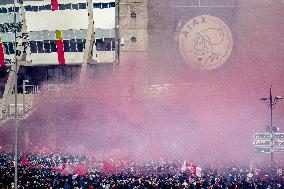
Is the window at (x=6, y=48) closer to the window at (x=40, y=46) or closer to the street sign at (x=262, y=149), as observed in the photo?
the window at (x=40, y=46)

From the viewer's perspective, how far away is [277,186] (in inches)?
1109

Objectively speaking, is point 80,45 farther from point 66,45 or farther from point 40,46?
point 40,46

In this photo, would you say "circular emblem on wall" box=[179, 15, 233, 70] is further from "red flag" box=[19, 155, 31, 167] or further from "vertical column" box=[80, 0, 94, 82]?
"red flag" box=[19, 155, 31, 167]

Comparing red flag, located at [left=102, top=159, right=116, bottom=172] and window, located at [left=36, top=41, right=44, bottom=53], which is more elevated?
window, located at [left=36, top=41, right=44, bottom=53]

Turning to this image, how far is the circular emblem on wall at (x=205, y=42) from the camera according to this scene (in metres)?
59.0

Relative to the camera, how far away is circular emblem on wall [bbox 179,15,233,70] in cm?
5900

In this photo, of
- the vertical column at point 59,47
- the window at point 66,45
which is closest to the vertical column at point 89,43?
the window at point 66,45

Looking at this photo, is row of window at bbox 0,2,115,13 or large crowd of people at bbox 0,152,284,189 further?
row of window at bbox 0,2,115,13

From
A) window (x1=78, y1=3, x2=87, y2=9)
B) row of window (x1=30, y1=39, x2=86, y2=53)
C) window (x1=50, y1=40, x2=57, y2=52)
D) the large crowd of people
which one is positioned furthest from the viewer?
window (x1=50, y1=40, x2=57, y2=52)

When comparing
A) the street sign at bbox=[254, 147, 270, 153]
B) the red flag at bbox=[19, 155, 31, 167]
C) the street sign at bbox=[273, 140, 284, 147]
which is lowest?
the red flag at bbox=[19, 155, 31, 167]

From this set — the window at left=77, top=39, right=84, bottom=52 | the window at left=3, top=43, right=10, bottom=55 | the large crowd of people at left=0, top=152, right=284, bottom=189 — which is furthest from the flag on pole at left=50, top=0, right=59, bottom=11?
→ the large crowd of people at left=0, top=152, right=284, bottom=189

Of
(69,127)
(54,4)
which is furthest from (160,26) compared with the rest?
(69,127)

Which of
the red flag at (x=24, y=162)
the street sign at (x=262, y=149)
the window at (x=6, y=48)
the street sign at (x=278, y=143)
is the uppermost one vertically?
the window at (x=6, y=48)

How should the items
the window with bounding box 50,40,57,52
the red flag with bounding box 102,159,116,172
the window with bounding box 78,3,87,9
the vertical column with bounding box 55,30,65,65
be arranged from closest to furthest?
the red flag with bounding box 102,159,116,172
the window with bounding box 78,3,87,9
the vertical column with bounding box 55,30,65,65
the window with bounding box 50,40,57,52
